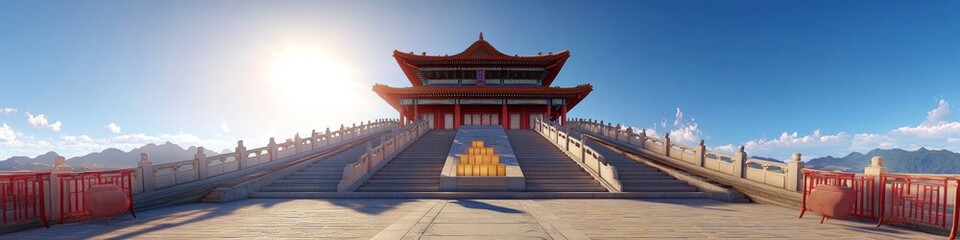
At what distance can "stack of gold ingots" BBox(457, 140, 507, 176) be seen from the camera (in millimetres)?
12359

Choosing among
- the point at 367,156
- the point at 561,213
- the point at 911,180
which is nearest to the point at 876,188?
the point at 911,180

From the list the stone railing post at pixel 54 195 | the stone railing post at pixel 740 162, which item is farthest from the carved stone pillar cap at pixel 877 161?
the stone railing post at pixel 54 195

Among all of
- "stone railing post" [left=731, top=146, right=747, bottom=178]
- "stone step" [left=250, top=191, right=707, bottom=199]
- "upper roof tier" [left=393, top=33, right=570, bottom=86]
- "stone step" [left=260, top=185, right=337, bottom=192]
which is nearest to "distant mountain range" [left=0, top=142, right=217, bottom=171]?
"upper roof tier" [left=393, top=33, right=570, bottom=86]

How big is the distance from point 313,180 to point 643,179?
11.0m

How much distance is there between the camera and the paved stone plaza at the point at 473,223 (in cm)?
643

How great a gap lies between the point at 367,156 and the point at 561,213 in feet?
24.9

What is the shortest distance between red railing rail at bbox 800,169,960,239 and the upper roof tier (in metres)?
25.8

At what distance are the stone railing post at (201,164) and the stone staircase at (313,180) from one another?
2.45 m

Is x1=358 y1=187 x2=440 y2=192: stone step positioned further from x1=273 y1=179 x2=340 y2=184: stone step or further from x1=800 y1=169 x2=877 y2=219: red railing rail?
x1=800 y1=169 x2=877 y2=219: red railing rail

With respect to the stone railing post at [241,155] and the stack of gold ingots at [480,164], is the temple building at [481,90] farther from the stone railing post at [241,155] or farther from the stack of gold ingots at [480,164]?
the stone railing post at [241,155]

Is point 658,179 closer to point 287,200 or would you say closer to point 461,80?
point 287,200

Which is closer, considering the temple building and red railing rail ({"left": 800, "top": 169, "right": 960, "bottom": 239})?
red railing rail ({"left": 800, "top": 169, "right": 960, "bottom": 239})

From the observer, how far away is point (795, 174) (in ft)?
33.8

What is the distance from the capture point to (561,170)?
13.9m
